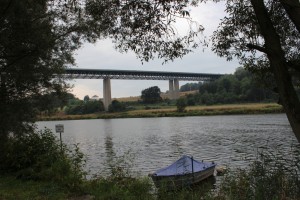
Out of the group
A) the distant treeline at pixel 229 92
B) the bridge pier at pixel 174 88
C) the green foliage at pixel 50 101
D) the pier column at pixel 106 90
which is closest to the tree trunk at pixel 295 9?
the green foliage at pixel 50 101

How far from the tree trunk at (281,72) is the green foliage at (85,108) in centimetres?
17042

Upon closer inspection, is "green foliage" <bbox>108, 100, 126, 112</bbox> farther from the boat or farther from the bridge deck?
the boat

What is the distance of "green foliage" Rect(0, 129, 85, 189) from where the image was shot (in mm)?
15508

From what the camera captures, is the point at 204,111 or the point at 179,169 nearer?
the point at 179,169

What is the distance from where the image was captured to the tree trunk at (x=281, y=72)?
28.7 ft

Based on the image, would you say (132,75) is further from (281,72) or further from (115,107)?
(281,72)

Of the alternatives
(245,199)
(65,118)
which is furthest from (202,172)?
(65,118)

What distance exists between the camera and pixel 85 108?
18562 centimetres

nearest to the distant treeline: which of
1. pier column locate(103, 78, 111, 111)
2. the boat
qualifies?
pier column locate(103, 78, 111, 111)

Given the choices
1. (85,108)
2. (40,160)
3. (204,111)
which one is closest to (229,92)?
(204,111)

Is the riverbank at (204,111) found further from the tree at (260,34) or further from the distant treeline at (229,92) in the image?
the tree at (260,34)

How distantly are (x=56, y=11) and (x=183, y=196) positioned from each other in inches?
489

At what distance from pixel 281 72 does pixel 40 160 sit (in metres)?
11.5

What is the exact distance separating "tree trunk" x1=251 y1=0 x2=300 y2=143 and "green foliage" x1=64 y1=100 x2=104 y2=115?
170 m
